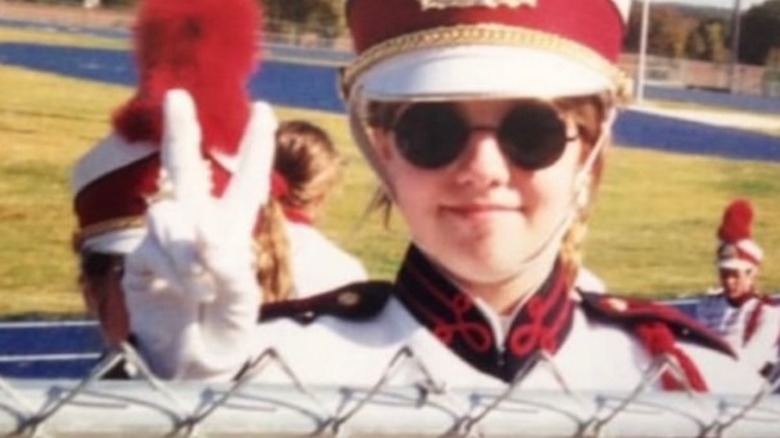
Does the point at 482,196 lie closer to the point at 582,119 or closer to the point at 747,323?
the point at 582,119

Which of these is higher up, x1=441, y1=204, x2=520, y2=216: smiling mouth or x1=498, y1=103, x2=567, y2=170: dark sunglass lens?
x1=498, y1=103, x2=567, y2=170: dark sunglass lens

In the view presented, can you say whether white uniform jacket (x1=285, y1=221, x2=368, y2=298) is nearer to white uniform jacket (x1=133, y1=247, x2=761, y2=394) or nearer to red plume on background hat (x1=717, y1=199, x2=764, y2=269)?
white uniform jacket (x1=133, y1=247, x2=761, y2=394)

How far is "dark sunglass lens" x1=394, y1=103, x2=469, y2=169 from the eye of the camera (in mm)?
1306

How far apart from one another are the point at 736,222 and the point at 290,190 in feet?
2.11

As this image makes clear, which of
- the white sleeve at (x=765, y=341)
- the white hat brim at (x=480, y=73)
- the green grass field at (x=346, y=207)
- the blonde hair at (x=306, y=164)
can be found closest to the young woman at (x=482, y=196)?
the white hat brim at (x=480, y=73)

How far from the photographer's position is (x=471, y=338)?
4.41 ft

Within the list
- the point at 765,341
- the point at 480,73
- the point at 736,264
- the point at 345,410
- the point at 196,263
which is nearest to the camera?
the point at 345,410

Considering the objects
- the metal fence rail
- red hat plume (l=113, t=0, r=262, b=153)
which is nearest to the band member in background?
red hat plume (l=113, t=0, r=262, b=153)

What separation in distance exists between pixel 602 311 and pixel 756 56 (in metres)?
1.01

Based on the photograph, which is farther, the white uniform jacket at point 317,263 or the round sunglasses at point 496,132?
the white uniform jacket at point 317,263

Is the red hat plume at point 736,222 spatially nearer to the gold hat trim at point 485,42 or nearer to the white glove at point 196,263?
the gold hat trim at point 485,42

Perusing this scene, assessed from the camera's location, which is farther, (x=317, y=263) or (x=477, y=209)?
(x=317, y=263)

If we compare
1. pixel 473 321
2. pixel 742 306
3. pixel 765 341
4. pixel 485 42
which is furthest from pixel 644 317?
pixel 742 306

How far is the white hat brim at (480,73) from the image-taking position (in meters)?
1.29
